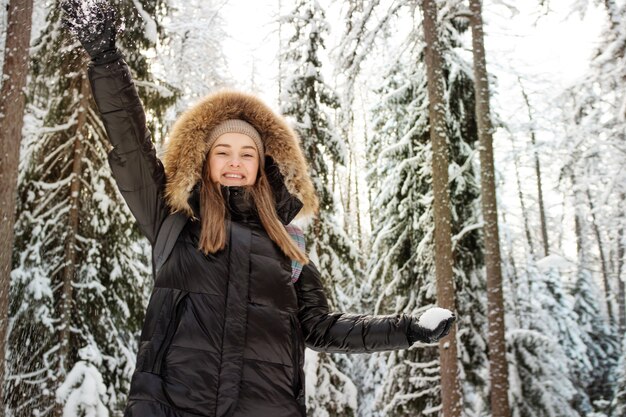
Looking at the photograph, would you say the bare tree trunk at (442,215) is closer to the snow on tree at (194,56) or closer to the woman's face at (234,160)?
the woman's face at (234,160)

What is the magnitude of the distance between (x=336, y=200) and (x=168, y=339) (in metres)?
10.7

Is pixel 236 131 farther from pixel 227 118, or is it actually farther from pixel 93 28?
pixel 93 28

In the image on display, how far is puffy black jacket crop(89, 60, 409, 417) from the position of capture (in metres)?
2.10

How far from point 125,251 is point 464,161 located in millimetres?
7702

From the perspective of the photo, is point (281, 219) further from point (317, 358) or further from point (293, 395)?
point (317, 358)

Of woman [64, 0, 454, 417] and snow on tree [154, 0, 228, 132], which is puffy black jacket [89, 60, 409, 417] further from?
snow on tree [154, 0, 228, 132]

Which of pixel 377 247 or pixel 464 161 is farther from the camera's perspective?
pixel 377 247

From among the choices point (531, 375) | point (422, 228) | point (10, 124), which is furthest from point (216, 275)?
point (531, 375)

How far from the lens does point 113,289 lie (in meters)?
8.94

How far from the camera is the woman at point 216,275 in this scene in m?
2.12

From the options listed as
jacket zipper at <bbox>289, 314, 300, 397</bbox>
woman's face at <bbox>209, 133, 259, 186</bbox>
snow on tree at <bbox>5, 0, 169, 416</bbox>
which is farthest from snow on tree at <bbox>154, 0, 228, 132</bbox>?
jacket zipper at <bbox>289, 314, 300, 397</bbox>

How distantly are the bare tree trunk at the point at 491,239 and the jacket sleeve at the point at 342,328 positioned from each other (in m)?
7.29

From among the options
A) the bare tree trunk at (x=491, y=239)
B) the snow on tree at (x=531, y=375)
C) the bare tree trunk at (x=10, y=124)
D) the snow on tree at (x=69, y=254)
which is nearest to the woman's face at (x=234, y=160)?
the bare tree trunk at (x=10, y=124)

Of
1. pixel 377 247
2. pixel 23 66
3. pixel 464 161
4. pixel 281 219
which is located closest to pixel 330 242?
pixel 377 247
